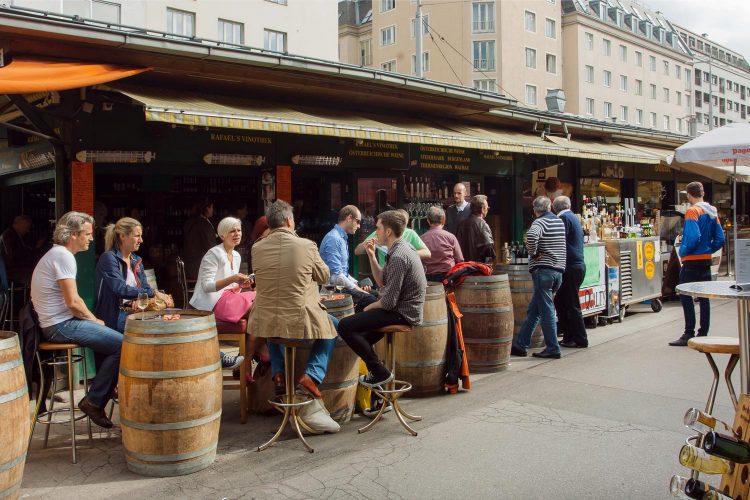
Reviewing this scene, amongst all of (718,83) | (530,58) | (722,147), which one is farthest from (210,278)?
(718,83)

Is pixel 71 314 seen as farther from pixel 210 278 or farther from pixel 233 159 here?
pixel 233 159

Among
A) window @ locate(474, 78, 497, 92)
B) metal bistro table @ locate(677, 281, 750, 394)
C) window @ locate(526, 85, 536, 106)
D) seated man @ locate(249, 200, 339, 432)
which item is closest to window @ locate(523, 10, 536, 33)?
window @ locate(526, 85, 536, 106)

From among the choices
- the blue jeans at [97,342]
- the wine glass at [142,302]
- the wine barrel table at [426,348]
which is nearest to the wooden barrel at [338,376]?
the wine barrel table at [426,348]

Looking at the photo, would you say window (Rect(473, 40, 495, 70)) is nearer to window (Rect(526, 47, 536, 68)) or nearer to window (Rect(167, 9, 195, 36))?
window (Rect(526, 47, 536, 68))

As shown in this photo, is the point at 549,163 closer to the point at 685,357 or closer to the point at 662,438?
the point at 685,357

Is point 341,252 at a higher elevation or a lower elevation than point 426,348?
higher

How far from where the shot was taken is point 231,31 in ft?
111

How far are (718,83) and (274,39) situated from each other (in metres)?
67.2

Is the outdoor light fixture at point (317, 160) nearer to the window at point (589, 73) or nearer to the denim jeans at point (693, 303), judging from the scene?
the denim jeans at point (693, 303)

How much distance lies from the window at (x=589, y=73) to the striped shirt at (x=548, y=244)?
53.1m

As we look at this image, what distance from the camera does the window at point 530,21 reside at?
5281 cm

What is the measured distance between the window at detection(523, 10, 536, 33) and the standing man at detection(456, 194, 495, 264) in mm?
48143

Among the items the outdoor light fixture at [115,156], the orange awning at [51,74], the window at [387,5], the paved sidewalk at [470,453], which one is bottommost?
the paved sidewalk at [470,453]

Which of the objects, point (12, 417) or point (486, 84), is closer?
point (12, 417)
